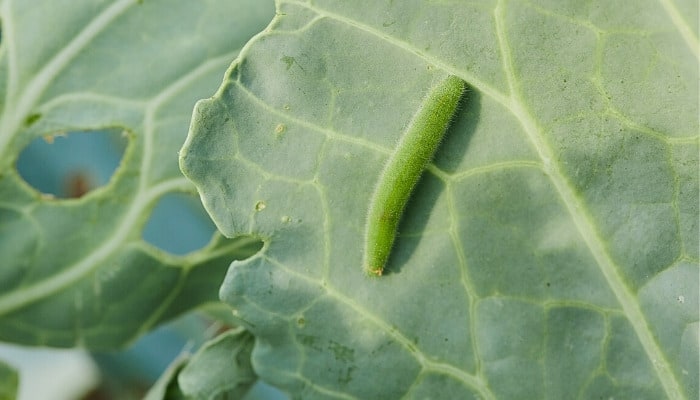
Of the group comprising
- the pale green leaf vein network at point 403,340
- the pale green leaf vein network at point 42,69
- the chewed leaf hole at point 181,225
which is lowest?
the chewed leaf hole at point 181,225

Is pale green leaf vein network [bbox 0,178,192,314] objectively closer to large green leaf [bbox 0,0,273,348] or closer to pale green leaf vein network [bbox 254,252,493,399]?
large green leaf [bbox 0,0,273,348]

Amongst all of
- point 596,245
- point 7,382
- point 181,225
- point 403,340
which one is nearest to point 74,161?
point 181,225

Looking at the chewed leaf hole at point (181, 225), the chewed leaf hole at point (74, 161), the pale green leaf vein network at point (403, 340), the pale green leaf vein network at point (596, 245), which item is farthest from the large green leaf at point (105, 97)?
the chewed leaf hole at point (74, 161)

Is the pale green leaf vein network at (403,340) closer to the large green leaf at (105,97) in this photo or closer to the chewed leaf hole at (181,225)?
the large green leaf at (105,97)

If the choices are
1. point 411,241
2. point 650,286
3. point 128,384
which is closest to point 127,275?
point 411,241

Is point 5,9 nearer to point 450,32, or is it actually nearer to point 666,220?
point 450,32

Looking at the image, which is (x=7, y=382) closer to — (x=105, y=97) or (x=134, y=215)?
(x=134, y=215)

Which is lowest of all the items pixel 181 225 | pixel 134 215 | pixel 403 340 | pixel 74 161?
pixel 181 225
